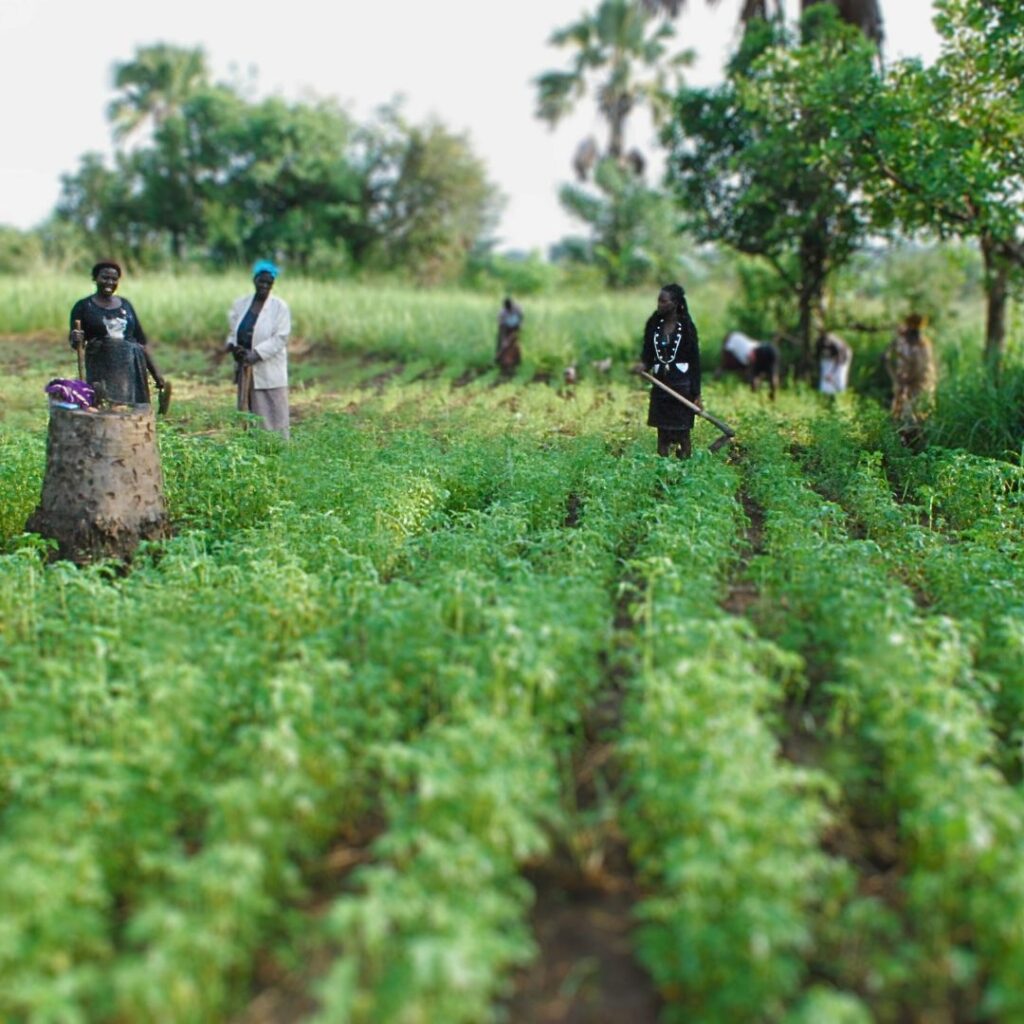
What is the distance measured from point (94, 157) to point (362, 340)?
21933 millimetres

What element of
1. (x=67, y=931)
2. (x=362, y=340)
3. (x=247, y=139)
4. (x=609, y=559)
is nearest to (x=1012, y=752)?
(x=609, y=559)

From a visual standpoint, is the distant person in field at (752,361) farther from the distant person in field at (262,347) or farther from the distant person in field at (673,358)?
the distant person in field at (262,347)

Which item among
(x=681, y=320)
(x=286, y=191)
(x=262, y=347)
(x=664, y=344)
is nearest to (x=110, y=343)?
(x=262, y=347)

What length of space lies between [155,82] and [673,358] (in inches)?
1460

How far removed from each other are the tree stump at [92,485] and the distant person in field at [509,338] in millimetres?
11105

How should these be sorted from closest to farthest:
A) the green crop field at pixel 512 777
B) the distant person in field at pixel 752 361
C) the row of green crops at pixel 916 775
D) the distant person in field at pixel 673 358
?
1. the green crop field at pixel 512 777
2. the row of green crops at pixel 916 775
3. the distant person in field at pixel 673 358
4. the distant person in field at pixel 752 361

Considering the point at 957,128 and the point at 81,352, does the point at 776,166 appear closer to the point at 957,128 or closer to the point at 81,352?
the point at 957,128

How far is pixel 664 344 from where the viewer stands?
9.02 m

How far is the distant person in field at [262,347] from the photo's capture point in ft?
30.2

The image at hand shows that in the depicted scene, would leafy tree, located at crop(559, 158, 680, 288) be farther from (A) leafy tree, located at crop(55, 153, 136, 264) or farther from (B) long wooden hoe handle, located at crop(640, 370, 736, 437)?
(B) long wooden hoe handle, located at crop(640, 370, 736, 437)

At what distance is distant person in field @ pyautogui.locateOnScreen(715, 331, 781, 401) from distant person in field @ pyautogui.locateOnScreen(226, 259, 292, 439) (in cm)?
704

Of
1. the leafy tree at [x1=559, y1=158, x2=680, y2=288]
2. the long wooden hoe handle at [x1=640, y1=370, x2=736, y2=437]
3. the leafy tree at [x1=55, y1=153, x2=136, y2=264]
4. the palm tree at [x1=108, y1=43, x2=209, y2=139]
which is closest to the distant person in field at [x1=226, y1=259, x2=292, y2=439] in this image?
the long wooden hoe handle at [x1=640, y1=370, x2=736, y2=437]

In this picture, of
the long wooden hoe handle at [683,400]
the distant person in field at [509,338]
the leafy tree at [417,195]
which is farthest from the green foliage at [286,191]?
the long wooden hoe handle at [683,400]

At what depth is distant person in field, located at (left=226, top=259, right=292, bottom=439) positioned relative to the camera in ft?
30.2
